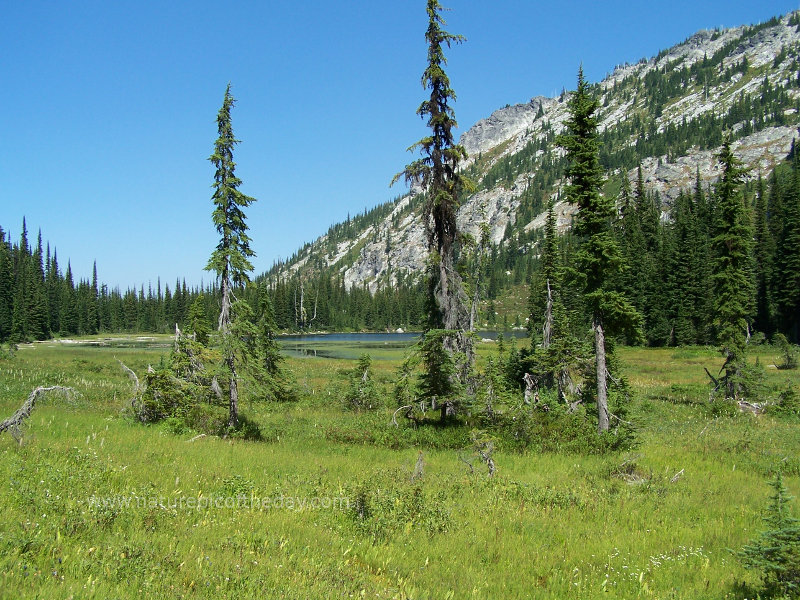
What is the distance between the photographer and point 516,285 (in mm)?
191250

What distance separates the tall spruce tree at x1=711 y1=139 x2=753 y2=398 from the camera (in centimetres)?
2825

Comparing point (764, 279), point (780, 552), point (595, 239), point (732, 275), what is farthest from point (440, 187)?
point (764, 279)

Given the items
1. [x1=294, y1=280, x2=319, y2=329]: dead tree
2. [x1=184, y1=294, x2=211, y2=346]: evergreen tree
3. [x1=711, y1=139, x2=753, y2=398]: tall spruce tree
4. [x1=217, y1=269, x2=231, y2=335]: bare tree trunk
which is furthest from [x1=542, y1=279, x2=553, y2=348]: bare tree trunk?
[x1=294, y1=280, x2=319, y2=329]: dead tree

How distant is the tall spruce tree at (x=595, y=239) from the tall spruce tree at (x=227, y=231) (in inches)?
509

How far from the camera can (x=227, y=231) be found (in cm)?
1788

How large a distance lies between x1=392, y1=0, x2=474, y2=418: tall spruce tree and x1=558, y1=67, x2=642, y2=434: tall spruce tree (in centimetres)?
473

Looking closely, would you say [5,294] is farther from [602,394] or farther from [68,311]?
[602,394]

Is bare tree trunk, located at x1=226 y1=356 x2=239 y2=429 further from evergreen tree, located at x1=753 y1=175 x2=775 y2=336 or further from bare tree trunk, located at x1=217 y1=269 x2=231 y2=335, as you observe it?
evergreen tree, located at x1=753 y1=175 x2=775 y2=336

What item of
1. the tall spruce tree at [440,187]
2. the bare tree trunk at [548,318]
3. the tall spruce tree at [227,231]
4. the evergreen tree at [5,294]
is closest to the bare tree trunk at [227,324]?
the tall spruce tree at [227,231]

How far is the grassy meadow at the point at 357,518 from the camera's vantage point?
197 inches

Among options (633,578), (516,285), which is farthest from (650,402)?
(516,285)

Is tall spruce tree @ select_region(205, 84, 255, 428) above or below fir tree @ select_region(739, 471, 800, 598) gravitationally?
above

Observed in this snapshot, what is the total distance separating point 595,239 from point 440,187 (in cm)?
675

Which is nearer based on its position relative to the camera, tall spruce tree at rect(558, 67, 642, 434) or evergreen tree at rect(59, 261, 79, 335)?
tall spruce tree at rect(558, 67, 642, 434)
